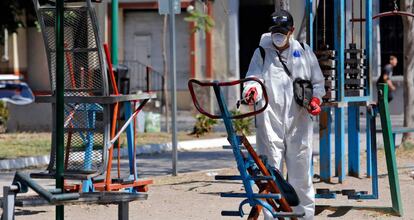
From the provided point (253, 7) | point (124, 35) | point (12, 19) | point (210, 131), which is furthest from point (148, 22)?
point (210, 131)

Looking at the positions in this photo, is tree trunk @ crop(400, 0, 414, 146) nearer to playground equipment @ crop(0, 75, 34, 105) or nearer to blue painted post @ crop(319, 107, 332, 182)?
blue painted post @ crop(319, 107, 332, 182)

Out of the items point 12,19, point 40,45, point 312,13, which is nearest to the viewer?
point 312,13

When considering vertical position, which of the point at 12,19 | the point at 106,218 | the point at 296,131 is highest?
the point at 12,19

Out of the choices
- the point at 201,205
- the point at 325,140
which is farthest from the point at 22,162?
the point at 201,205

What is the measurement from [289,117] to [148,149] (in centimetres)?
1008

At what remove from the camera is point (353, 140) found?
12906 millimetres

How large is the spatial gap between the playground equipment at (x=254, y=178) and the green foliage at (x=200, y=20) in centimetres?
2026

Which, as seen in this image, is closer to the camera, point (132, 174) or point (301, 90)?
point (301, 90)

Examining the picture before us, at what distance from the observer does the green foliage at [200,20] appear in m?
28.2

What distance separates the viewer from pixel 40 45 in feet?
114

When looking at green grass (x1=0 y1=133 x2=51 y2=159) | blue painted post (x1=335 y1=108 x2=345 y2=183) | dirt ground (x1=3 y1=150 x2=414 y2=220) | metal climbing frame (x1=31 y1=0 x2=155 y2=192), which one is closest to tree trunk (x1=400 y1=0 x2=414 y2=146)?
dirt ground (x1=3 y1=150 x2=414 y2=220)

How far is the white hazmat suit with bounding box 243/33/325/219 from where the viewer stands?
356 inches

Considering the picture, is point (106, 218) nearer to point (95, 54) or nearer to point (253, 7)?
point (95, 54)

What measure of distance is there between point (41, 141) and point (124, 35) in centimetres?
1268
